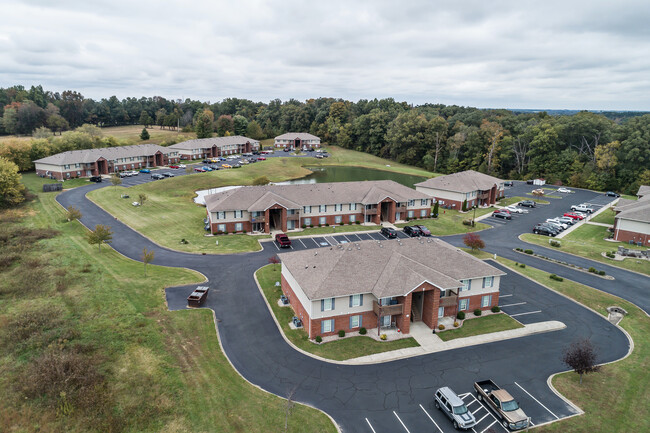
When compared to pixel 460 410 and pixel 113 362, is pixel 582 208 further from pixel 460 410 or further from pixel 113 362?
pixel 113 362

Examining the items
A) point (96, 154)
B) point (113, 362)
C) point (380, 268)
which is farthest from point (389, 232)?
point (96, 154)

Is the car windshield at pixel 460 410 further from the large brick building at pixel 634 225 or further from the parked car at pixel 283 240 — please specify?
the large brick building at pixel 634 225

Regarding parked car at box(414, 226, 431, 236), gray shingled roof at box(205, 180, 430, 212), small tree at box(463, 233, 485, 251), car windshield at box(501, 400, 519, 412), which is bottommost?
car windshield at box(501, 400, 519, 412)

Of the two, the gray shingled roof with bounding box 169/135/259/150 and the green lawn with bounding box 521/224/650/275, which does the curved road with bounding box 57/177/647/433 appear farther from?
the gray shingled roof with bounding box 169/135/259/150

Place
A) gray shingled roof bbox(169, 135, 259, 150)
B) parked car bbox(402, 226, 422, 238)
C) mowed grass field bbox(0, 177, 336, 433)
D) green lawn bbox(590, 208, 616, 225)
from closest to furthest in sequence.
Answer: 1. mowed grass field bbox(0, 177, 336, 433)
2. parked car bbox(402, 226, 422, 238)
3. green lawn bbox(590, 208, 616, 225)
4. gray shingled roof bbox(169, 135, 259, 150)

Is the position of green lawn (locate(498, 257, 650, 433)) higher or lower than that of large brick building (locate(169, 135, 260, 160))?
lower

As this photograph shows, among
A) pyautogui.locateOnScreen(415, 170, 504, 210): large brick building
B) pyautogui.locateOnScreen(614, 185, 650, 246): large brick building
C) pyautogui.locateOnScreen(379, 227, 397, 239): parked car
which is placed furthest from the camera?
pyautogui.locateOnScreen(415, 170, 504, 210): large brick building

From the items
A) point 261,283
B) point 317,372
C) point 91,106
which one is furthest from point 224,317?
point 91,106

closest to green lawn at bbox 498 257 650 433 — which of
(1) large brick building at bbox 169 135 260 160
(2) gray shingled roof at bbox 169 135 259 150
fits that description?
(1) large brick building at bbox 169 135 260 160
